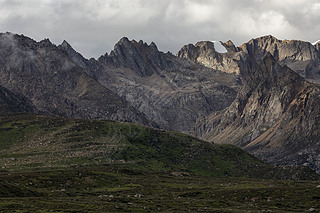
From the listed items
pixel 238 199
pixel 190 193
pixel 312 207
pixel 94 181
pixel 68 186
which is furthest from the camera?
pixel 94 181

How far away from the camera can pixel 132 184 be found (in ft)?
573

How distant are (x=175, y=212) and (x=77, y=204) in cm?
2266

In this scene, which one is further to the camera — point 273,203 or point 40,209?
point 273,203

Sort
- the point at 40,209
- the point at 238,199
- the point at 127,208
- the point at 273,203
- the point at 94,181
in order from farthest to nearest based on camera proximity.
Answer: the point at 94,181 < the point at 238,199 < the point at 273,203 < the point at 127,208 < the point at 40,209

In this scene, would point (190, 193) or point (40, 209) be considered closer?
point (40, 209)

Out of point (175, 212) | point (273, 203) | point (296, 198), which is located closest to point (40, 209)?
point (175, 212)

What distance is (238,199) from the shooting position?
125m

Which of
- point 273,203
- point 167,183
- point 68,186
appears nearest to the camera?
point 273,203

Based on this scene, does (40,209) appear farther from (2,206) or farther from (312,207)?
(312,207)

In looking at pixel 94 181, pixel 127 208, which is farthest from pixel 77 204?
pixel 94 181

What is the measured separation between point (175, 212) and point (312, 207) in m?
37.3

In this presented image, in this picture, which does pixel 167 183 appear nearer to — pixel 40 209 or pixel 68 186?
pixel 68 186

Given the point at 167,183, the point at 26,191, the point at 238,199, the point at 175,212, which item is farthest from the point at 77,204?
the point at 167,183

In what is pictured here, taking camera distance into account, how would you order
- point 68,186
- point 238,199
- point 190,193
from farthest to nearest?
1. point 68,186
2. point 190,193
3. point 238,199
